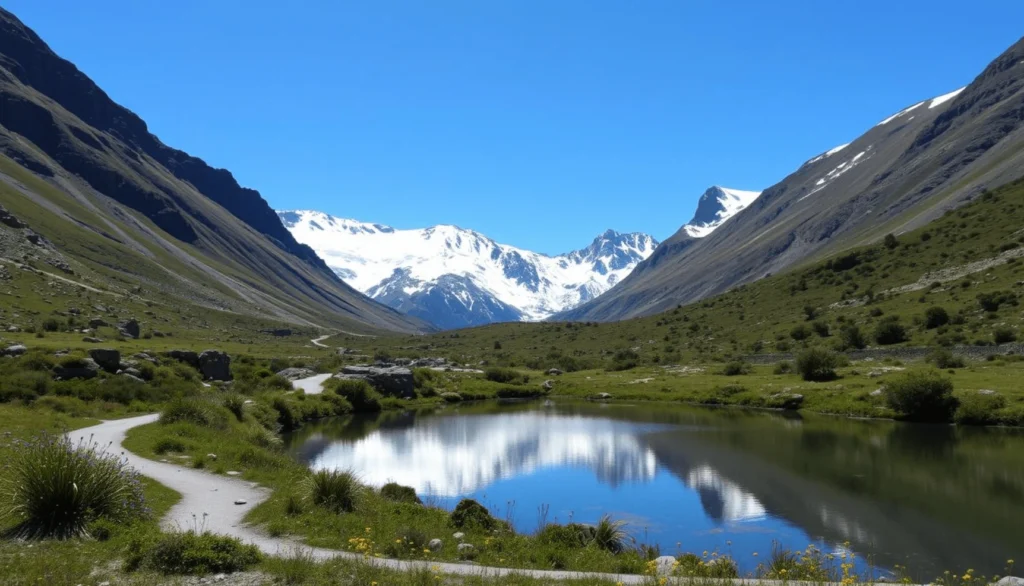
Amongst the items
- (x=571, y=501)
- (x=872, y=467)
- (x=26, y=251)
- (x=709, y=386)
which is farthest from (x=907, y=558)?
(x=26, y=251)

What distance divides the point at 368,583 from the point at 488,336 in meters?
176

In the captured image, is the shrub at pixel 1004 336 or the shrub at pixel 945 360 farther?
the shrub at pixel 1004 336

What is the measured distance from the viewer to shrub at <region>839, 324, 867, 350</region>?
271 feet

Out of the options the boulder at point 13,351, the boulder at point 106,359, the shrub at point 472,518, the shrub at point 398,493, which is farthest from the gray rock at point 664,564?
the boulder at point 13,351

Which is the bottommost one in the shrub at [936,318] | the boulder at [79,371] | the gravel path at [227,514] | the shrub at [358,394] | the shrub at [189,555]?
the shrub at [358,394]

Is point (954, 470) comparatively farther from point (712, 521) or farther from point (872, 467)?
point (712, 521)

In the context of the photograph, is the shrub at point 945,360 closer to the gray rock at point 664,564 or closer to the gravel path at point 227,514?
the gray rock at point 664,564

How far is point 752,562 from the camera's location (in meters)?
22.3

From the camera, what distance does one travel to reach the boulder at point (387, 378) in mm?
77500

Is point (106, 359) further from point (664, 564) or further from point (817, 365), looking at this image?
point (817, 365)

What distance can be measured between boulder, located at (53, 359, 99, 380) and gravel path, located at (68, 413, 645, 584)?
15.4m

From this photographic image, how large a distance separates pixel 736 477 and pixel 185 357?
50.3 meters

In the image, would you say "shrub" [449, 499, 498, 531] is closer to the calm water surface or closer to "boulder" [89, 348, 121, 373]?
the calm water surface

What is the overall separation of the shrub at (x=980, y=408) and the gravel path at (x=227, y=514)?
4586 cm
